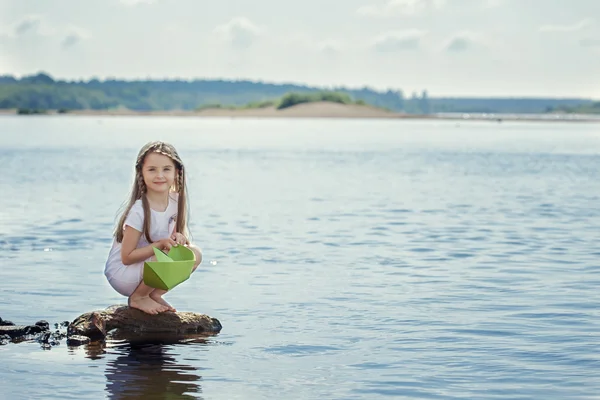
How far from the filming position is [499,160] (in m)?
58.0

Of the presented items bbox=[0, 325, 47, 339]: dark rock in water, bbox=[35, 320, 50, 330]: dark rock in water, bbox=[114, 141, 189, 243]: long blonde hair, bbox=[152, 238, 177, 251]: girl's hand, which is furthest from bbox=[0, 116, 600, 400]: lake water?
bbox=[114, 141, 189, 243]: long blonde hair

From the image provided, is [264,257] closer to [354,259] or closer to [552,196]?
[354,259]

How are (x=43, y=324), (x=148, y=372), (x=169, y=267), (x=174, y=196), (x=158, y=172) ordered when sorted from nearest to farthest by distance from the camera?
(x=148, y=372)
(x=169, y=267)
(x=158, y=172)
(x=174, y=196)
(x=43, y=324)

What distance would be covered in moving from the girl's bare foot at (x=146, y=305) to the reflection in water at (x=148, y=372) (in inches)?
10.3

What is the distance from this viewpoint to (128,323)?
11211 millimetres

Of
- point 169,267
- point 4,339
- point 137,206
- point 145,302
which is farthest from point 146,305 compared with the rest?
point 4,339

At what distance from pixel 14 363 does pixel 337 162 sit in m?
44.6

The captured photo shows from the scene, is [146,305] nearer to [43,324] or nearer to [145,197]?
[145,197]

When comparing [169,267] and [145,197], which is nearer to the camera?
[169,267]

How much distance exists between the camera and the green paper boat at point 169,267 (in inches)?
411

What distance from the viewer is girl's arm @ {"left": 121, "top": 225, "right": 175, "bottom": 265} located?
10617 millimetres

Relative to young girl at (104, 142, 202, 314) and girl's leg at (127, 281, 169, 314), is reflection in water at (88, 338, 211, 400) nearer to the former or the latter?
girl's leg at (127, 281, 169, 314)

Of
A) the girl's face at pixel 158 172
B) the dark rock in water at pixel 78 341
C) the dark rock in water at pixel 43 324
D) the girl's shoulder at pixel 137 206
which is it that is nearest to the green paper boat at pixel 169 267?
the girl's shoulder at pixel 137 206

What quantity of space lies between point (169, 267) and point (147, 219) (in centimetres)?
57
